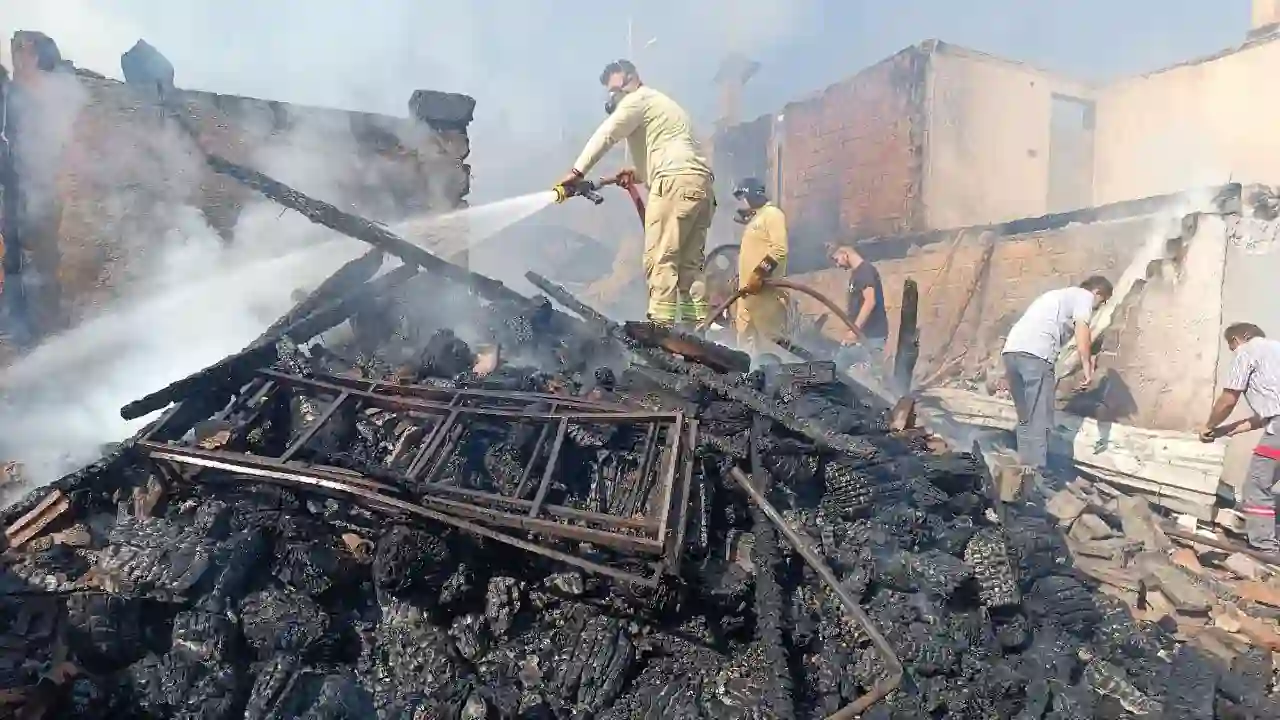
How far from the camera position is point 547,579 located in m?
3.91

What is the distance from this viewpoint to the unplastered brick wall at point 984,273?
30.2ft

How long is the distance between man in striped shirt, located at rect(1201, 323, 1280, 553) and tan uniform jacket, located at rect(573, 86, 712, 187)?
14.7 ft

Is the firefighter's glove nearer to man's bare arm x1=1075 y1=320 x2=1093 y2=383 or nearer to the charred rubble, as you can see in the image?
the charred rubble

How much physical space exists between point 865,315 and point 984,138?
779cm

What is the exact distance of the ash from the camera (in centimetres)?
354

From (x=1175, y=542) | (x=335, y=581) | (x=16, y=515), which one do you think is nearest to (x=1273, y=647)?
(x=1175, y=542)

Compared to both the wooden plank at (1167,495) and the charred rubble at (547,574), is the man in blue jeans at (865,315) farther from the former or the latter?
the charred rubble at (547,574)

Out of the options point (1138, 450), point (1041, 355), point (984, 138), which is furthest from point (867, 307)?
point (984, 138)

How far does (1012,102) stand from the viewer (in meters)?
14.5

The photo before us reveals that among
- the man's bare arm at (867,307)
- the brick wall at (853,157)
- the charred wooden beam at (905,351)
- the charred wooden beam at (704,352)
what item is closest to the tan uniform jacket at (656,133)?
the charred wooden beam at (704,352)

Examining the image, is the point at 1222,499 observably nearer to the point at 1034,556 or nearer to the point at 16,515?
the point at 1034,556

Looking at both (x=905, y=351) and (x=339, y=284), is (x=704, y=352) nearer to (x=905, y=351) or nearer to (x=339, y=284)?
(x=905, y=351)

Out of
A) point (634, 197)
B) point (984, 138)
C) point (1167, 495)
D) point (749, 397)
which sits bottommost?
point (1167, 495)

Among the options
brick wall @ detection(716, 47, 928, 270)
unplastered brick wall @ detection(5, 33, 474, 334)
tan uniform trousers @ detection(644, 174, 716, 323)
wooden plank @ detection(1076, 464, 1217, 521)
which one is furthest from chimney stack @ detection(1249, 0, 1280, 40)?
unplastered brick wall @ detection(5, 33, 474, 334)
